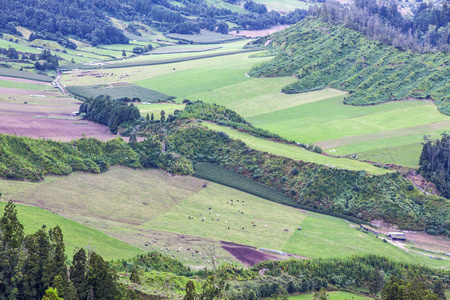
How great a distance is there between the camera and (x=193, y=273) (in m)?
72.6

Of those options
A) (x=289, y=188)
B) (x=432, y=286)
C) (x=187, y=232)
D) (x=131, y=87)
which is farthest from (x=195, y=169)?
(x=131, y=87)

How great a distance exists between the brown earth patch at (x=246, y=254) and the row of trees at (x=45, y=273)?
77.7 feet

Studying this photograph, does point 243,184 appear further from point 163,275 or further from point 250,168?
point 163,275

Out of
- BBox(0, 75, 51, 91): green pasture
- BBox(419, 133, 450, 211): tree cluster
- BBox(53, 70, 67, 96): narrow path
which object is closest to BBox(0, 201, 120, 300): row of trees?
BBox(419, 133, 450, 211): tree cluster

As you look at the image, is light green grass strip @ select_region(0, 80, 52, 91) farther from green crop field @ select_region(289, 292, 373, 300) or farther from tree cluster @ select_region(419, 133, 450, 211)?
green crop field @ select_region(289, 292, 373, 300)

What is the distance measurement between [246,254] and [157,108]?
76.0m

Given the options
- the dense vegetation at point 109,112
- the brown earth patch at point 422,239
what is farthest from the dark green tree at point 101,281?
the dense vegetation at point 109,112

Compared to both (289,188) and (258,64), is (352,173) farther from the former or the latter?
(258,64)

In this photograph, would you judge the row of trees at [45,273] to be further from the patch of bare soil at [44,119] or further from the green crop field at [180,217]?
the patch of bare soil at [44,119]

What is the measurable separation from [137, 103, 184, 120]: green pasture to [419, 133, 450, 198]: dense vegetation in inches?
2389

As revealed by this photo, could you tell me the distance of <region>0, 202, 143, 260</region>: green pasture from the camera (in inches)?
2891

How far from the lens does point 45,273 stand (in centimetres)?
5903

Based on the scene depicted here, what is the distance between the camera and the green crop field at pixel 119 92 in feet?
535

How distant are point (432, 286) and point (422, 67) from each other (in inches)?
4290
